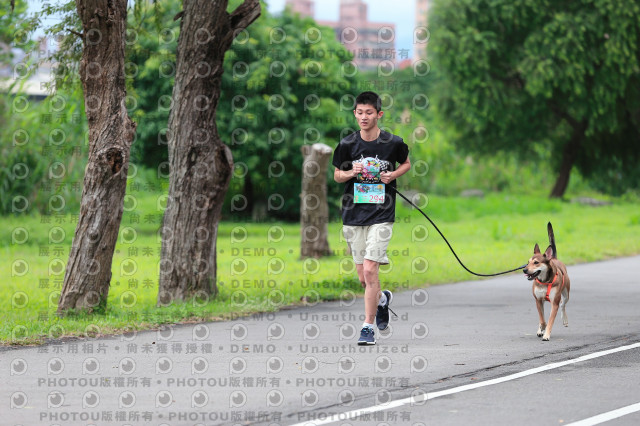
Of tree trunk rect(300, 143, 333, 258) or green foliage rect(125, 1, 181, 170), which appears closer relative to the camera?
tree trunk rect(300, 143, 333, 258)

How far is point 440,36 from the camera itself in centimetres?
3800

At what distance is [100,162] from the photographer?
11547 mm

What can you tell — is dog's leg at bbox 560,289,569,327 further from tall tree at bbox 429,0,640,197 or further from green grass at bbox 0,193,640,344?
tall tree at bbox 429,0,640,197

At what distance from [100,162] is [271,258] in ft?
32.9

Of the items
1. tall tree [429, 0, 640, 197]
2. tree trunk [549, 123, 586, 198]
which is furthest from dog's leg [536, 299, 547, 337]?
tree trunk [549, 123, 586, 198]

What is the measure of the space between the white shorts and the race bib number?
0.75 feet

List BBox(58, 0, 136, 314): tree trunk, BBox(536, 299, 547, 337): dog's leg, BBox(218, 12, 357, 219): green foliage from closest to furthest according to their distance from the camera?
BBox(536, 299, 547, 337): dog's leg, BBox(58, 0, 136, 314): tree trunk, BBox(218, 12, 357, 219): green foliage

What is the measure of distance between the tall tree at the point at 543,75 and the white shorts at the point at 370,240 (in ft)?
90.2

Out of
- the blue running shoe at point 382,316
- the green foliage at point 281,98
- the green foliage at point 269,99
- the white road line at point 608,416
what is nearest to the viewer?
the white road line at point 608,416

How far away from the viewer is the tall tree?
3584 centimetres

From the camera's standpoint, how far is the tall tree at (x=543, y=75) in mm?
35844

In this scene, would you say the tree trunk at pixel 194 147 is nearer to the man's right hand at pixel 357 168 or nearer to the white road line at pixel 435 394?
the man's right hand at pixel 357 168

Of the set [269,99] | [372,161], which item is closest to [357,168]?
[372,161]

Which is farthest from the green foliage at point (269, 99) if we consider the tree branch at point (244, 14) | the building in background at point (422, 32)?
the tree branch at point (244, 14)
